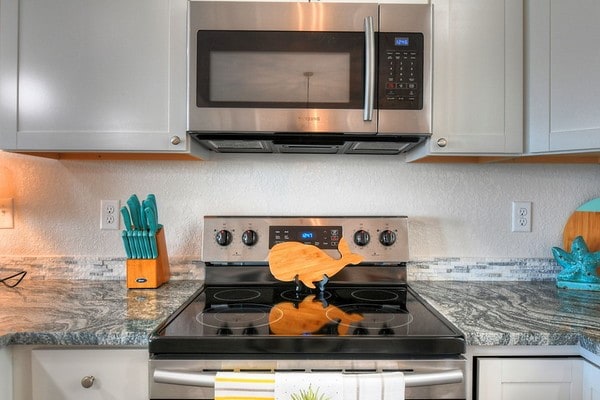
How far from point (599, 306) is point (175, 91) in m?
1.48

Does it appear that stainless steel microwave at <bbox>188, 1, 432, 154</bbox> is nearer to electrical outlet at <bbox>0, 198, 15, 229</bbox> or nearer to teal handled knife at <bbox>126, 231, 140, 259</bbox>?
teal handled knife at <bbox>126, 231, 140, 259</bbox>

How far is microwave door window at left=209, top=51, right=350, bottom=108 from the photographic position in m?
1.25

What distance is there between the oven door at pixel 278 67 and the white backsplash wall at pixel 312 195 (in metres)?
0.37

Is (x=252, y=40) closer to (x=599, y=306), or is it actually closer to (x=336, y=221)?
(x=336, y=221)

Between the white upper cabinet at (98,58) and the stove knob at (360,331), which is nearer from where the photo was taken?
the stove knob at (360,331)

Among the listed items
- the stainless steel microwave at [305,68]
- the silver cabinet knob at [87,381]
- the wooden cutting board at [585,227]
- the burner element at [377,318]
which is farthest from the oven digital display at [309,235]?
the wooden cutting board at [585,227]

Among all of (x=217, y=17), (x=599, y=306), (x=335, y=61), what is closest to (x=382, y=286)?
(x=599, y=306)

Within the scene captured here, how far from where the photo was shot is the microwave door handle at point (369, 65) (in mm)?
1206

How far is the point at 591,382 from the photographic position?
99cm

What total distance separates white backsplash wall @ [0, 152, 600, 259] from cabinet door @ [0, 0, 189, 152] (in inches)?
14.2

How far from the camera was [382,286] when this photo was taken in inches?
59.7

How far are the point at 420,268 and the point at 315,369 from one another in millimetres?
775

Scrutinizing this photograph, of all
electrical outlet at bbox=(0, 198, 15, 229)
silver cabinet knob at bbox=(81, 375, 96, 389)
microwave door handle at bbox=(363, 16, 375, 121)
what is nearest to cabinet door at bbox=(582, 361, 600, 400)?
microwave door handle at bbox=(363, 16, 375, 121)

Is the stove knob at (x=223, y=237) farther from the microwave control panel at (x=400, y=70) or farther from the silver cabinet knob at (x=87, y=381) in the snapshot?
the microwave control panel at (x=400, y=70)
